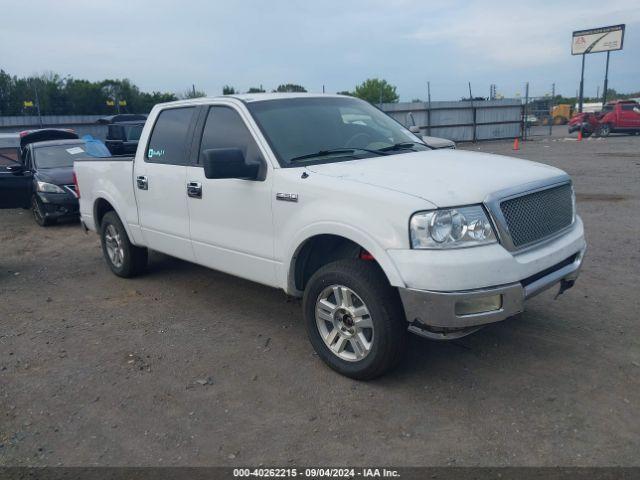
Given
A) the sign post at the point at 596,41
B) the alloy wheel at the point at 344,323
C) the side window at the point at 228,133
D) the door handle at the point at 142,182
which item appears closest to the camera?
the alloy wheel at the point at 344,323

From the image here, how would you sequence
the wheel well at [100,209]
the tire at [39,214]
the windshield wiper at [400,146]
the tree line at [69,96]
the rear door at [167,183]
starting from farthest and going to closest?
1. the tree line at [69,96]
2. the tire at [39,214]
3. the wheel well at [100,209]
4. the rear door at [167,183]
5. the windshield wiper at [400,146]

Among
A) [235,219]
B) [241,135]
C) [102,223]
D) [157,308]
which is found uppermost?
[241,135]

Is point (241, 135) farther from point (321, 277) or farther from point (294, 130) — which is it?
point (321, 277)

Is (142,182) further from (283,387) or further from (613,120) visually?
(613,120)

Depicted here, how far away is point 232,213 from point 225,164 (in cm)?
64

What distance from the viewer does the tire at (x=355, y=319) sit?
11.8ft

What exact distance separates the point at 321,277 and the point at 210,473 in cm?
144

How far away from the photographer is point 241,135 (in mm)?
4648

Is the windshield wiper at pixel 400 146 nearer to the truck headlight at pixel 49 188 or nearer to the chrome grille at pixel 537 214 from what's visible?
the chrome grille at pixel 537 214

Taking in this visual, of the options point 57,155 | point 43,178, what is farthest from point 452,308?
point 57,155

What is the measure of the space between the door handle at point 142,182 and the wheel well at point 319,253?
2199 mm

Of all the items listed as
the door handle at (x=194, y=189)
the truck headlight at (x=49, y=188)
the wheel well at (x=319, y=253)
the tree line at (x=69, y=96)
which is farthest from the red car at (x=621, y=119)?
the wheel well at (x=319, y=253)

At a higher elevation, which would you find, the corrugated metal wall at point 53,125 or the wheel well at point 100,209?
the corrugated metal wall at point 53,125

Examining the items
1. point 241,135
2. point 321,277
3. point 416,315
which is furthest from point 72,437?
point 241,135
